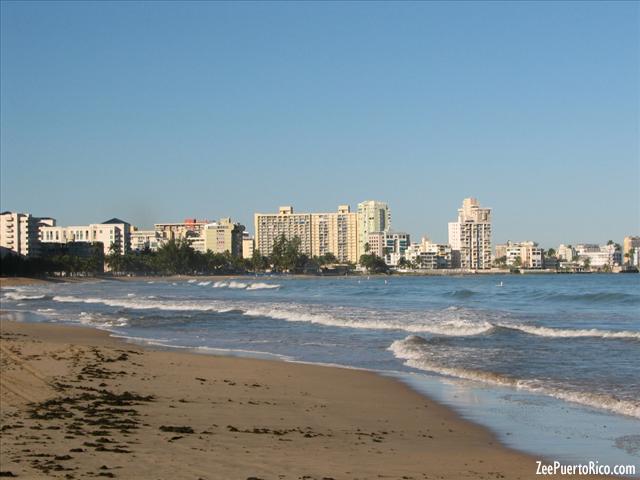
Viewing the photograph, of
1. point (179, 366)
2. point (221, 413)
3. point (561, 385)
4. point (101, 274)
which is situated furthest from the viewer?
point (101, 274)

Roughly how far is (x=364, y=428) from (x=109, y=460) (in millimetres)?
3523

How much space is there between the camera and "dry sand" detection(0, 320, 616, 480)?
7145 mm

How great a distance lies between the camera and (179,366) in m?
15.8

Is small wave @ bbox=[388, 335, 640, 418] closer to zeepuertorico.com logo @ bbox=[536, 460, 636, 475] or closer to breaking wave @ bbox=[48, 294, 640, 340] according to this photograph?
zeepuertorico.com logo @ bbox=[536, 460, 636, 475]

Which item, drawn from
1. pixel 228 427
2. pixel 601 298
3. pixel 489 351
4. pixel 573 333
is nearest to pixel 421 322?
pixel 573 333

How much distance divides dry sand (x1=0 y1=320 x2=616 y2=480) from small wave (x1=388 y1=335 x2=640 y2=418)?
1.47 metres

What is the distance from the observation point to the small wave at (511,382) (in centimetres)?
1087

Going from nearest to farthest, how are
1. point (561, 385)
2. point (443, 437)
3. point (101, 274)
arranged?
point (443, 437), point (561, 385), point (101, 274)

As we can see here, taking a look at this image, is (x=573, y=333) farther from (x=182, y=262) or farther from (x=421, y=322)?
(x=182, y=262)

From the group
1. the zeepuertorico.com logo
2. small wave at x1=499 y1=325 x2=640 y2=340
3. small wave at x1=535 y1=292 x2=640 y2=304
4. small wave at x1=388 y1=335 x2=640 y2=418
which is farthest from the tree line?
the zeepuertorico.com logo

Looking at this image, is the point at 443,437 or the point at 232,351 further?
the point at 232,351

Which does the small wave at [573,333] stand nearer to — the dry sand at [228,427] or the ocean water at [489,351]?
the ocean water at [489,351]

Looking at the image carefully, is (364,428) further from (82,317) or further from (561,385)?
(82,317)

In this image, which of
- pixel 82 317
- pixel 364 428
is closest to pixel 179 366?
pixel 364 428
